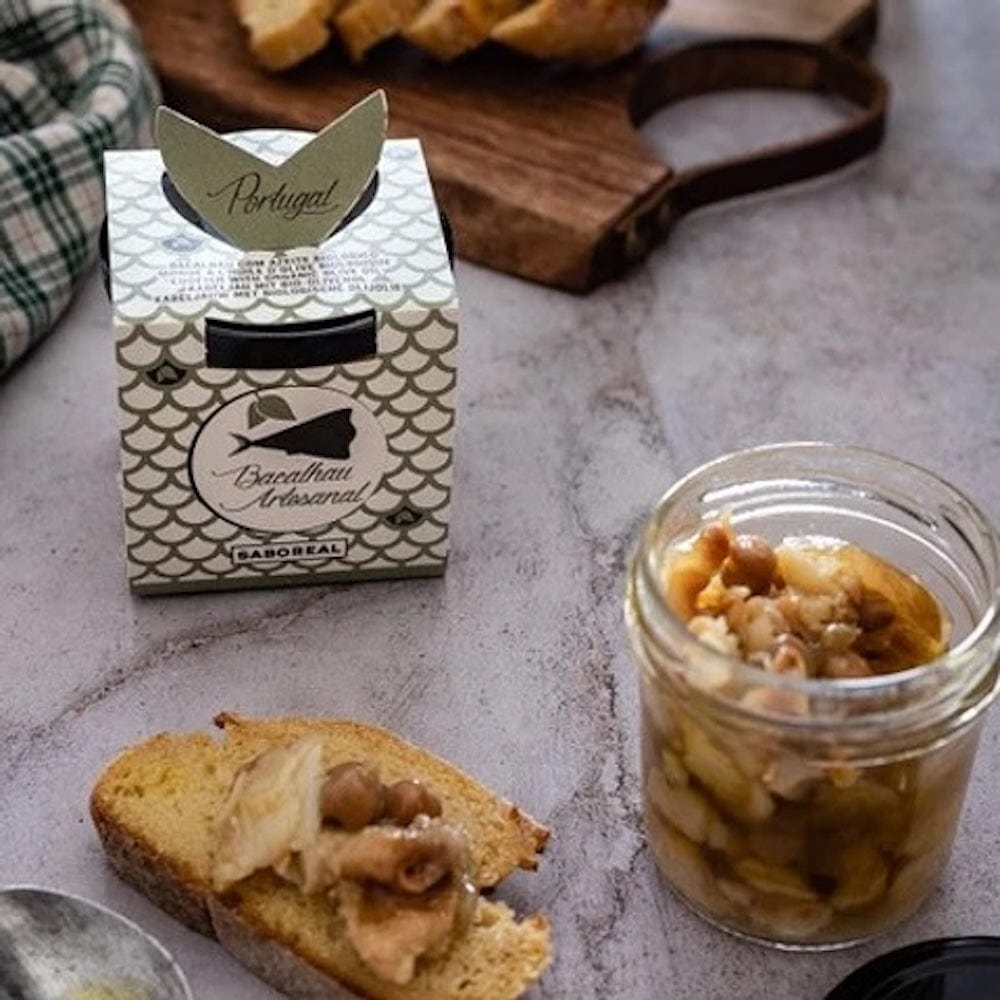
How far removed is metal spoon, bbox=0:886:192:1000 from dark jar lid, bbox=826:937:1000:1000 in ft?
1.51

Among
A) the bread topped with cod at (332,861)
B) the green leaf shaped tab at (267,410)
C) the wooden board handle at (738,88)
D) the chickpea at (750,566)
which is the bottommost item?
the wooden board handle at (738,88)

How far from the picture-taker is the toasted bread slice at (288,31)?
2223mm

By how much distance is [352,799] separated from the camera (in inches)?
53.3

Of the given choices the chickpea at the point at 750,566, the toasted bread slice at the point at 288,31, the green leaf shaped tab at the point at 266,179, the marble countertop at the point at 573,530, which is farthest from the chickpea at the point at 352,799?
the toasted bread slice at the point at 288,31

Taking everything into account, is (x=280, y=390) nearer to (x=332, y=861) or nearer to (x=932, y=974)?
(x=332, y=861)

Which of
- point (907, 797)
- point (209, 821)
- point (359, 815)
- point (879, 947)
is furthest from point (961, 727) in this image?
point (209, 821)

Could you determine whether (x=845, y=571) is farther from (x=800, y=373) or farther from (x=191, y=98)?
(x=191, y=98)

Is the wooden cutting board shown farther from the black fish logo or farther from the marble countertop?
the black fish logo

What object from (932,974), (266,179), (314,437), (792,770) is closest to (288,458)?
(314,437)

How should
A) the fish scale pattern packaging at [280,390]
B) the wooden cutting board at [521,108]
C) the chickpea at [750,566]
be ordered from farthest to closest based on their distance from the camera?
the wooden cutting board at [521,108], the fish scale pattern packaging at [280,390], the chickpea at [750,566]

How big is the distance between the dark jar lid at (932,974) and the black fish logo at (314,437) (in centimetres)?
57

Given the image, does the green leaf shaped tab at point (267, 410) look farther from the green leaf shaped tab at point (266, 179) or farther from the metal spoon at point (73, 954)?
the metal spoon at point (73, 954)

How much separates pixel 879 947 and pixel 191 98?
130cm

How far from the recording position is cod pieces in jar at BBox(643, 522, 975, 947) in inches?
51.6
